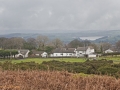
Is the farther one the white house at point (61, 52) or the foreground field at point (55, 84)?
the white house at point (61, 52)

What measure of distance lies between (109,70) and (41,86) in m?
12.0

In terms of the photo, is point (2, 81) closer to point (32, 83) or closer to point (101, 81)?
point (32, 83)

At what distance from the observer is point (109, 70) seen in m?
18.3

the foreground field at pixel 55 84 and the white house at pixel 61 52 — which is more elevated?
the foreground field at pixel 55 84

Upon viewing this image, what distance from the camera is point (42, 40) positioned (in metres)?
123

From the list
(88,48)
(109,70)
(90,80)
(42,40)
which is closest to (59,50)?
(88,48)

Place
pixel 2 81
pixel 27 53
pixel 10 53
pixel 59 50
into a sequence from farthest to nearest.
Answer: pixel 59 50, pixel 27 53, pixel 10 53, pixel 2 81

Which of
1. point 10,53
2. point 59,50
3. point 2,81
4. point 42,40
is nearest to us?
point 2,81

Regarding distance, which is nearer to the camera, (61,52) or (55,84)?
(55,84)

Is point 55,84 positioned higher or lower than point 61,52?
higher

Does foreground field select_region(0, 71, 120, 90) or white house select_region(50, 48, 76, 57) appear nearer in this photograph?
foreground field select_region(0, 71, 120, 90)

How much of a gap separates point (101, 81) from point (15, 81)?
290 cm

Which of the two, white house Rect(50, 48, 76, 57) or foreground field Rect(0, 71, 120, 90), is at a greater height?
foreground field Rect(0, 71, 120, 90)

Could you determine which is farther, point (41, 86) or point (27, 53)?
point (27, 53)
